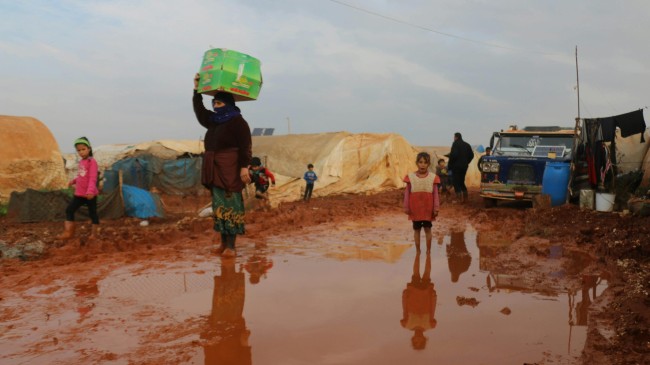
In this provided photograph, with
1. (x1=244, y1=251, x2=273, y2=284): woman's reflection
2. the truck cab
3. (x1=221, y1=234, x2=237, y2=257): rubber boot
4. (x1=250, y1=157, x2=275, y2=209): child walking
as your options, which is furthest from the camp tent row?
(x1=244, y1=251, x2=273, y2=284): woman's reflection

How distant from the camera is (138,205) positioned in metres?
12.6

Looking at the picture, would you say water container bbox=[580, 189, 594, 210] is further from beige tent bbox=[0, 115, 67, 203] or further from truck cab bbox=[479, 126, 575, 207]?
beige tent bbox=[0, 115, 67, 203]

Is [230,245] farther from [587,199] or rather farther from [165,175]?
[165,175]

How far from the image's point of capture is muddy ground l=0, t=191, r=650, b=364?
324 centimetres

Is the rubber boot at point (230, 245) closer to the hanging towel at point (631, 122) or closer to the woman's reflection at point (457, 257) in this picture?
the woman's reflection at point (457, 257)

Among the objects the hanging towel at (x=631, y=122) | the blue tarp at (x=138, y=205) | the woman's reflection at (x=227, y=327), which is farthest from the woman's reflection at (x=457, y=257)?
the blue tarp at (x=138, y=205)

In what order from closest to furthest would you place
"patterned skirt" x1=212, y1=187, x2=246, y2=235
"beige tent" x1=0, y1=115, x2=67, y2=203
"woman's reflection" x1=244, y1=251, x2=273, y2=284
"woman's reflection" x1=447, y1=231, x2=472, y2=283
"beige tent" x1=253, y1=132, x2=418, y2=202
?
"woman's reflection" x1=244, y1=251, x2=273, y2=284 < "woman's reflection" x1=447, y1=231, x2=472, y2=283 < "patterned skirt" x1=212, y1=187, x2=246, y2=235 < "beige tent" x1=0, y1=115, x2=67, y2=203 < "beige tent" x1=253, y1=132, x2=418, y2=202

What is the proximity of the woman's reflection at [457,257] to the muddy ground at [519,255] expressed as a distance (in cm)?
29

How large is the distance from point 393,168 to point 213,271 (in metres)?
17.9

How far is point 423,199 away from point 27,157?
14.6m

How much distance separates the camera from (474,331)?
3.34 metres

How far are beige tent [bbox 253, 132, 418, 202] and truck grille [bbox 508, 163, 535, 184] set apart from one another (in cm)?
961

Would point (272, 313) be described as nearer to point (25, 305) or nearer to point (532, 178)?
point (25, 305)

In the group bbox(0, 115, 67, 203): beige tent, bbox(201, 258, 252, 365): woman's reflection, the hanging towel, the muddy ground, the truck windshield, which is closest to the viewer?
bbox(201, 258, 252, 365): woman's reflection
